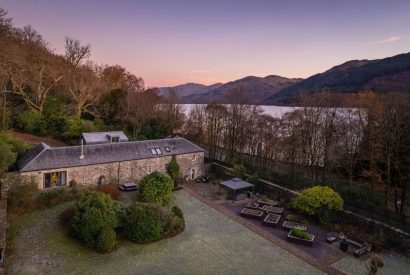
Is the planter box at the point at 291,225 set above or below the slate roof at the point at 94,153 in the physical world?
below

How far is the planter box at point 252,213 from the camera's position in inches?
760

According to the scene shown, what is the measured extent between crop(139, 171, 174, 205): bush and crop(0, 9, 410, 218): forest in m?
9.14

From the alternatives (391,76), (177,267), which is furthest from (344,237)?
(391,76)

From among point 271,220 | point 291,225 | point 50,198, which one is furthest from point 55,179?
point 291,225

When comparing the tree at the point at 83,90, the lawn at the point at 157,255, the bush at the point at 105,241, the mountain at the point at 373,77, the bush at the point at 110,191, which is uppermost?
the mountain at the point at 373,77

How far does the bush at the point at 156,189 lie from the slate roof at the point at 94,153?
5.00m

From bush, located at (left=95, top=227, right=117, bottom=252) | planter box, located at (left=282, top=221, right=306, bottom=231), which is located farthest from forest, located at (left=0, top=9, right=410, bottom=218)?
bush, located at (left=95, top=227, right=117, bottom=252)

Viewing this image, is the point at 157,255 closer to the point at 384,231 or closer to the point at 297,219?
the point at 297,219

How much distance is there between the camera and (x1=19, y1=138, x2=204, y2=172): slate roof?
20.7 meters

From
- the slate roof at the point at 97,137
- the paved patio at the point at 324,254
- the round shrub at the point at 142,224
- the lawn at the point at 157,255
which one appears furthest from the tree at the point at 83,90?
the paved patio at the point at 324,254

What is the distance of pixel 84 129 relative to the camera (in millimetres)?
32594

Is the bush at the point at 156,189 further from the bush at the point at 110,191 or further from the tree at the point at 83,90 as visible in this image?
the tree at the point at 83,90

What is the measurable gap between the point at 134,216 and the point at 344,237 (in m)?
13.1

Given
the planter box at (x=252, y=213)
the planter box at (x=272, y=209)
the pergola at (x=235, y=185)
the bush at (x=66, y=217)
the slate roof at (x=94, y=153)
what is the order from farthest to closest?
the pergola at (x=235, y=185), the slate roof at (x=94, y=153), the planter box at (x=272, y=209), the planter box at (x=252, y=213), the bush at (x=66, y=217)
